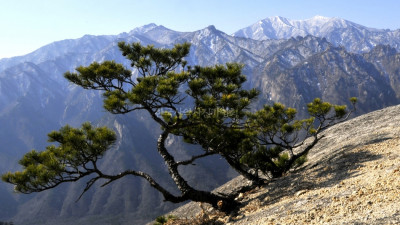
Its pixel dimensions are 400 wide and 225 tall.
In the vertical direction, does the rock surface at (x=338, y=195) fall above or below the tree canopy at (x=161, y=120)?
below

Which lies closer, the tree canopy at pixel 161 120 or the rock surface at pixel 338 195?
the rock surface at pixel 338 195

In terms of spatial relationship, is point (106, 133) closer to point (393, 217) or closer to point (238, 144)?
point (238, 144)

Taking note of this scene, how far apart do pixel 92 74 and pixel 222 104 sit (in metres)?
6.44

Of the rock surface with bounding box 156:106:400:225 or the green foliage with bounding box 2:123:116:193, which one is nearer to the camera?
the rock surface with bounding box 156:106:400:225

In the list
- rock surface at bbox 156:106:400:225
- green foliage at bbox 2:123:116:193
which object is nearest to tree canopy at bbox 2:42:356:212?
green foliage at bbox 2:123:116:193

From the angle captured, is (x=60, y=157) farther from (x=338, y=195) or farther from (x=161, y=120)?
(x=338, y=195)

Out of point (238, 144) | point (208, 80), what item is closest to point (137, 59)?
point (208, 80)

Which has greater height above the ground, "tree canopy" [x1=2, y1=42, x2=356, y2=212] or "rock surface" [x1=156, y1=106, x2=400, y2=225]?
"tree canopy" [x1=2, y1=42, x2=356, y2=212]

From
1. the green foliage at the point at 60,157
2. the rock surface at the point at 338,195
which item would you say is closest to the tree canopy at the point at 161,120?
the green foliage at the point at 60,157

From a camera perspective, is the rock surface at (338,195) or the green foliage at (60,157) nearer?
the rock surface at (338,195)

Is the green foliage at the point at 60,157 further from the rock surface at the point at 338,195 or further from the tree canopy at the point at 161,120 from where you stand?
the rock surface at the point at 338,195

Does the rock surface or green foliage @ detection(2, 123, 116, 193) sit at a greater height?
green foliage @ detection(2, 123, 116, 193)

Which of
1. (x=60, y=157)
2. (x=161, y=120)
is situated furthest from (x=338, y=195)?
(x=60, y=157)

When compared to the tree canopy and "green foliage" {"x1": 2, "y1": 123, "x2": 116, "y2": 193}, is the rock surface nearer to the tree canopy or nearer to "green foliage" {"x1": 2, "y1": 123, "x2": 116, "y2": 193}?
the tree canopy
